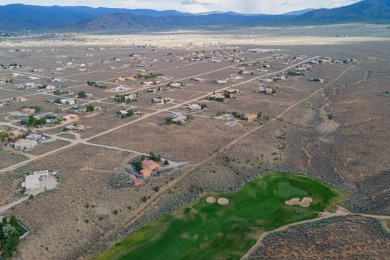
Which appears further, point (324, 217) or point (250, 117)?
point (250, 117)

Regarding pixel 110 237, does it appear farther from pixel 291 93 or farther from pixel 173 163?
pixel 291 93

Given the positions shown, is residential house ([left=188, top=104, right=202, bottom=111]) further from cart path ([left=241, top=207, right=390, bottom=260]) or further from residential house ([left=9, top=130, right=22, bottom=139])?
cart path ([left=241, top=207, right=390, bottom=260])

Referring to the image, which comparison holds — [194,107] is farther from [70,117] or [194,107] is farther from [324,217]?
[324,217]

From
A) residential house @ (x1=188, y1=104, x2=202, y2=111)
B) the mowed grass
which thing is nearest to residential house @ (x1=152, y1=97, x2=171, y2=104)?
residential house @ (x1=188, y1=104, x2=202, y2=111)

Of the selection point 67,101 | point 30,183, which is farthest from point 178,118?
point 30,183

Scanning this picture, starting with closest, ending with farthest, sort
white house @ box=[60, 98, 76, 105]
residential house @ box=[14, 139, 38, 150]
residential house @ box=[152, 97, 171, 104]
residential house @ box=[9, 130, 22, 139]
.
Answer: residential house @ box=[14, 139, 38, 150] < residential house @ box=[9, 130, 22, 139] < residential house @ box=[152, 97, 171, 104] < white house @ box=[60, 98, 76, 105]

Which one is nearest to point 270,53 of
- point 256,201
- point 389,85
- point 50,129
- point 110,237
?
point 389,85

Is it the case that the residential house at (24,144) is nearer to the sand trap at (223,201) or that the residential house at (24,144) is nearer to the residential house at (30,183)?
the residential house at (30,183)

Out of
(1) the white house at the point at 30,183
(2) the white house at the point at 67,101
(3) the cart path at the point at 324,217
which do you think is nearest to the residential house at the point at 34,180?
(1) the white house at the point at 30,183
